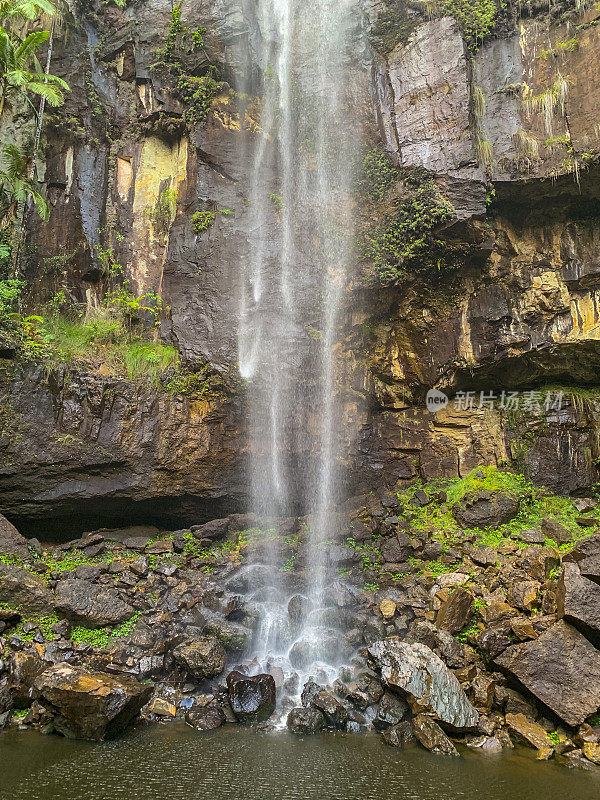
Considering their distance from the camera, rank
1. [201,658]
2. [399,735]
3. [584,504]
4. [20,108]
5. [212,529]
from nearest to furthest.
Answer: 1. [399,735]
2. [201,658]
3. [584,504]
4. [212,529]
5. [20,108]

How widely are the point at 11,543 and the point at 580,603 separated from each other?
356 inches

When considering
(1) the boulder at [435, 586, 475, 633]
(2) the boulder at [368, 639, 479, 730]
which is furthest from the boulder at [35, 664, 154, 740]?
(1) the boulder at [435, 586, 475, 633]

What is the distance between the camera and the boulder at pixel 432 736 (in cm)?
545

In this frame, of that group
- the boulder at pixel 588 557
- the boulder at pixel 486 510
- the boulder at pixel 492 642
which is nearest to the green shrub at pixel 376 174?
the boulder at pixel 486 510

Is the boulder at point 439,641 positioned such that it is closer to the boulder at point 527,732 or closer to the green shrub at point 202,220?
the boulder at point 527,732

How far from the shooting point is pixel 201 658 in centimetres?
696

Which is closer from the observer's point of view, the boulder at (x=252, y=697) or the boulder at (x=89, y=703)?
the boulder at (x=89, y=703)

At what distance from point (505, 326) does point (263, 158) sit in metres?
7.41

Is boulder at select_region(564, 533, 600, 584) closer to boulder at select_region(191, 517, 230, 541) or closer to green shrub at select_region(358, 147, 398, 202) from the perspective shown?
boulder at select_region(191, 517, 230, 541)

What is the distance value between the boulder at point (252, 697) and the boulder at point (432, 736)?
1.85 meters

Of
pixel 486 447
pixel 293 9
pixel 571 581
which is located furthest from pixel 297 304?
pixel 293 9

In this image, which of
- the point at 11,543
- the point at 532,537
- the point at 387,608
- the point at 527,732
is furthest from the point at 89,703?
the point at 532,537

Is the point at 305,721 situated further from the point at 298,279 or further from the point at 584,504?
the point at 298,279

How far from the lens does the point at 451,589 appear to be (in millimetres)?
8109
